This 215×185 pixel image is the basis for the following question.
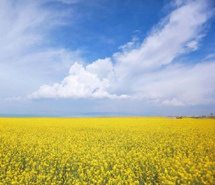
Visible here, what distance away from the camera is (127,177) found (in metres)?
9.37

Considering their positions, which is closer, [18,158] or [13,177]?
[13,177]

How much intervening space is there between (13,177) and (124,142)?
260 inches

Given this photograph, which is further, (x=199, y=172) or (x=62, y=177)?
(x=62, y=177)

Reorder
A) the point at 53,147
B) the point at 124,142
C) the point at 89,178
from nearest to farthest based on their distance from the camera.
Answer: the point at 89,178
the point at 53,147
the point at 124,142

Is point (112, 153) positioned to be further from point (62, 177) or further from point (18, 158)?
point (18, 158)

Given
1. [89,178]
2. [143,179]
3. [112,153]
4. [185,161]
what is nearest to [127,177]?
[143,179]

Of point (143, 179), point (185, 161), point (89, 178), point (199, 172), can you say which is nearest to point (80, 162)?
point (89, 178)

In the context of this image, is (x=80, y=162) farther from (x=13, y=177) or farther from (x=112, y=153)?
(x=13, y=177)

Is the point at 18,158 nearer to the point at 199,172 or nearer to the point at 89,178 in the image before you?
the point at 89,178

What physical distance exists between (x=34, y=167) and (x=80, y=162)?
Result: 5.27ft

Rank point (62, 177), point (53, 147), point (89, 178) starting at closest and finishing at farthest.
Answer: point (89, 178) → point (62, 177) → point (53, 147)

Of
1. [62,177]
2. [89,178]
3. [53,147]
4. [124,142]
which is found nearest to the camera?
[89,178]

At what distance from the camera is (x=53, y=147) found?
13.5m

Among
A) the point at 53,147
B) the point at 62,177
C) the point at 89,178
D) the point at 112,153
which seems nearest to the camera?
the point at 89,178
